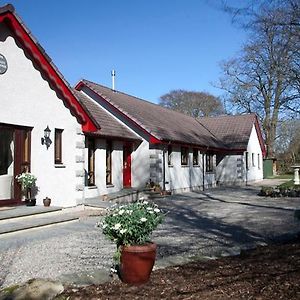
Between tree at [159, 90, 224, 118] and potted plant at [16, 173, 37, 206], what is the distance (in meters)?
45.3

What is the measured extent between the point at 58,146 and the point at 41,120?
3.70 feet

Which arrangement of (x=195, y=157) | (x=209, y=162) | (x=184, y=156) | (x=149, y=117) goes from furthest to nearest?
(x=209, y=162) → (x=195, y=157) → (x=184, y=156) → (x=149, y=117)

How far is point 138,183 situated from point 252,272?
1549 cm

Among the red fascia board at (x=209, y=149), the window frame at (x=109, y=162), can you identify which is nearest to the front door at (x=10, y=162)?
the window frame at (x=109, y=162)

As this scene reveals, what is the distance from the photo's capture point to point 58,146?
13.8 meters

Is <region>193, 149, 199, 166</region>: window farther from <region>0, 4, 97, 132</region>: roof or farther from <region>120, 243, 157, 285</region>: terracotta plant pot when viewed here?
<region>120, 243, 157, 285</region>: terracotta plant pot

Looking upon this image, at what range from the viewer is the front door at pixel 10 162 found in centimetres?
1226

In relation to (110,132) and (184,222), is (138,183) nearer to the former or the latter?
(110,132)

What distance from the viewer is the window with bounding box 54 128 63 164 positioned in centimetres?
1357

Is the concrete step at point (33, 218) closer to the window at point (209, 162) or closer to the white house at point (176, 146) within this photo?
the white house at point (176, 146)

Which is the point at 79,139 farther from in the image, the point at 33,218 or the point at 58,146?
the point at 33,218

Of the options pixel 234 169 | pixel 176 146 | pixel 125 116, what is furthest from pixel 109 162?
pixel 234 169

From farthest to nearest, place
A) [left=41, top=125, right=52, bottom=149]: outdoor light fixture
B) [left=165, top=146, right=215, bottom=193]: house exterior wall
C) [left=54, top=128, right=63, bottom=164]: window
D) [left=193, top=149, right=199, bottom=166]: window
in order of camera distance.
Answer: [left=193, top=149, right=199, bottom=166]: window, [left=165, top=146, right=215, bottom=193]: house exterior wall, [left=54, top=128, right=63, bottom=164]: window, [left=41, top=125, right=52, bottom=149]: outdoor light fixture

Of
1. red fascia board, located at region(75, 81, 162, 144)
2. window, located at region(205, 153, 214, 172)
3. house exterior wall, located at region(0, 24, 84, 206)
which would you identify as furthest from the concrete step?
window, located at region(205, 153, 214, 172)
